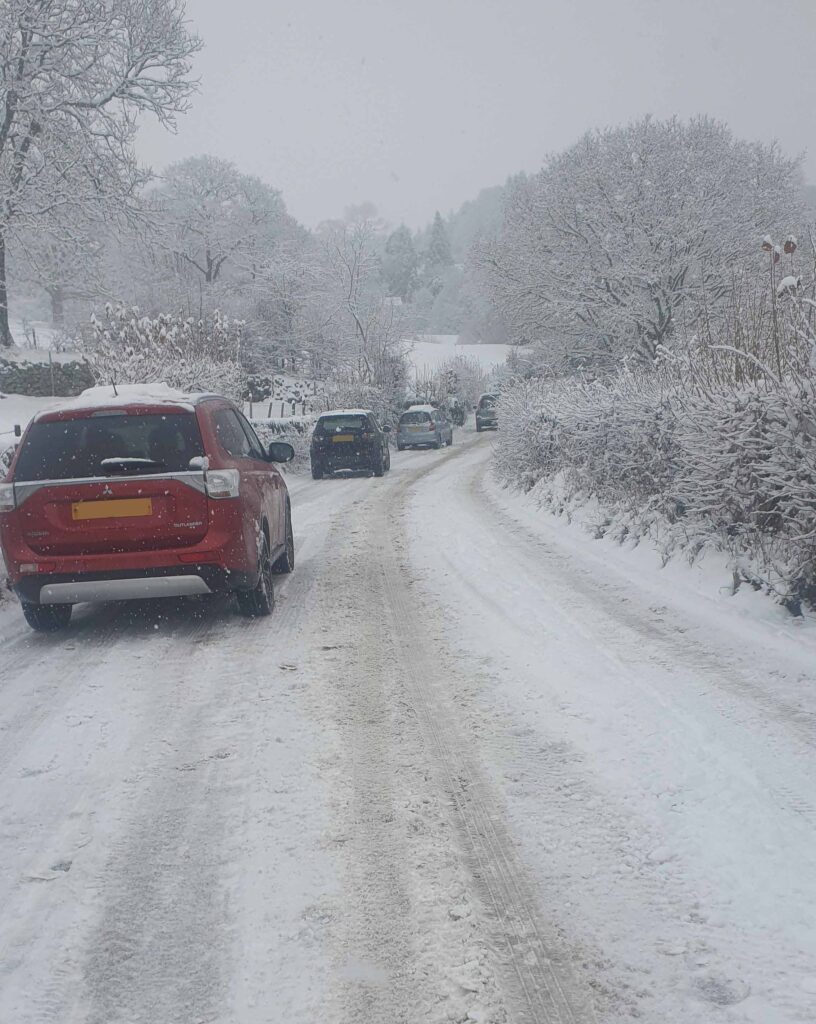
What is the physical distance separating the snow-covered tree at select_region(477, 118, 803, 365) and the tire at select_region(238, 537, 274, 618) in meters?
21.2

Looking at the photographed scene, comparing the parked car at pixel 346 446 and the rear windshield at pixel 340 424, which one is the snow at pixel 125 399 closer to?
the parked car at pixel 346 446

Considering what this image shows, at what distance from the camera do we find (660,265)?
84.2ft

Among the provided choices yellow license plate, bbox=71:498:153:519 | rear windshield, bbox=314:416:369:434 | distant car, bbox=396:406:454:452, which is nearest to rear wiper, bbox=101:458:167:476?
yellow license plate, bbox=71:498:153:519

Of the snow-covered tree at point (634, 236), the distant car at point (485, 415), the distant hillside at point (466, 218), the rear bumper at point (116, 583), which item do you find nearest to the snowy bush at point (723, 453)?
the rear bumper at point (116, 583)

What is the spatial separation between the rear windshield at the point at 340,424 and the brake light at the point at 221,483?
15.3m

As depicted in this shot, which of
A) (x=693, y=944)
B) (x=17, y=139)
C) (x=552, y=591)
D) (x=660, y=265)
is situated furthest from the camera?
(x=660, y=265)

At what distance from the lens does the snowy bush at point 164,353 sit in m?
20.8

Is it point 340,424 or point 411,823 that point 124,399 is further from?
point 340,424

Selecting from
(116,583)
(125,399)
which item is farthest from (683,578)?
(125,399)

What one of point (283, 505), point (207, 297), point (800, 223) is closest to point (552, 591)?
point (283, 505)

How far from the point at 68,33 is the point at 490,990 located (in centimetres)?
2478

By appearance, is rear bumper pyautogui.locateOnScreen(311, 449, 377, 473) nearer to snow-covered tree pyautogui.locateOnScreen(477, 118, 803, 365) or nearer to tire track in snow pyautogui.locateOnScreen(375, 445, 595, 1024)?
snow-covered tree pyautogui.locateOnScreen(477, 118, 803, 365)

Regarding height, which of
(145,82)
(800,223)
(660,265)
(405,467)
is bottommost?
(405,467)

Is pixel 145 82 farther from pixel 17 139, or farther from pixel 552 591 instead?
pixel 552 591
